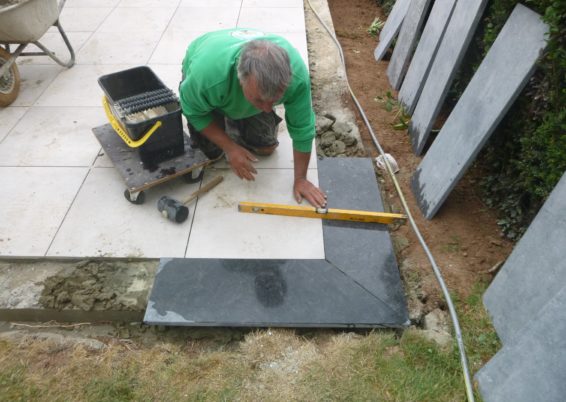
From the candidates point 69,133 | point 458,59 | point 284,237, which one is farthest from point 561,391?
point 69,133

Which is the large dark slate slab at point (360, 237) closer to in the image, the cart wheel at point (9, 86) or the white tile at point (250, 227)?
the white tile at point (250, 227)

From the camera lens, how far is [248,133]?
283 cm

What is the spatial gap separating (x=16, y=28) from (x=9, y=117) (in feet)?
2.27

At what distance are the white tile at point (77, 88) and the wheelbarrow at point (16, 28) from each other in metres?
0.24

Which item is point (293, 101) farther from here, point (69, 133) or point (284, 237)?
point (69, 133)

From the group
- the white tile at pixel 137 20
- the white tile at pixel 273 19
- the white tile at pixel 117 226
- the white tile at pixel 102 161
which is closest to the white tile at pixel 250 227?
the white tile at pixel 117 226

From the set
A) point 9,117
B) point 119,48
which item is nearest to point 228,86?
point 9,117

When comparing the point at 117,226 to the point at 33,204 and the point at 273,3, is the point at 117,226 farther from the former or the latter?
the point at 273,3

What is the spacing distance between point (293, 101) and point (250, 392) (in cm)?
150

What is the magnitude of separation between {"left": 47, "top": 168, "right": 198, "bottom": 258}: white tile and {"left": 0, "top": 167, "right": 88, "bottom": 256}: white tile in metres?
0.07

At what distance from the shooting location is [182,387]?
6.03 feet

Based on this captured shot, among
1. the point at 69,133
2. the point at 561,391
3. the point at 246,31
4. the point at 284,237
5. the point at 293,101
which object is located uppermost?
the point at 246,31

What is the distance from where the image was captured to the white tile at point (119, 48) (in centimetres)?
395

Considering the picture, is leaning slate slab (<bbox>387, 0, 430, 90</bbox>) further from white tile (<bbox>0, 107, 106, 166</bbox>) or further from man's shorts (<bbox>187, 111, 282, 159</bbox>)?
white tile (<bbox>0, 107, 106, 166</bbox>)
